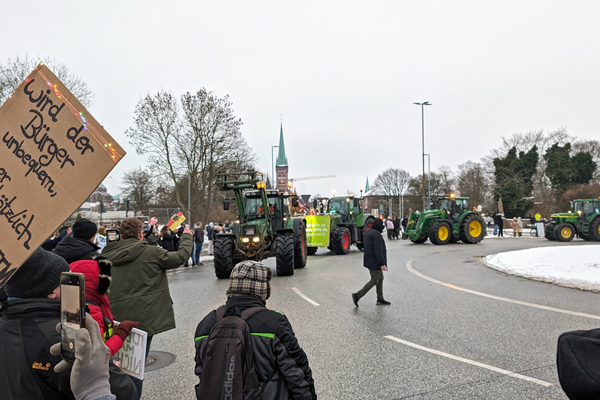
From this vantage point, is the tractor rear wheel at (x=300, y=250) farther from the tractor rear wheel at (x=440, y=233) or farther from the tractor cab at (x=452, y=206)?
the tractor cab at (x=452, y=206)

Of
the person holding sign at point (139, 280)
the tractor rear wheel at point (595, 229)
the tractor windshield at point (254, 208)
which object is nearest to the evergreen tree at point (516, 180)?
the tractor rear wheel at point (595, 229)

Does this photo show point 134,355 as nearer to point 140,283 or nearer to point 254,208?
point 140,283

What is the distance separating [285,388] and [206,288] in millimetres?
9687

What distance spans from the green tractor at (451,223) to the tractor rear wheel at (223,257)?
15.6 meters

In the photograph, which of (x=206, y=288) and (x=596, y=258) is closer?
(x=206, y=288)

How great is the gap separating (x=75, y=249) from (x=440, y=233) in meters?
24.3

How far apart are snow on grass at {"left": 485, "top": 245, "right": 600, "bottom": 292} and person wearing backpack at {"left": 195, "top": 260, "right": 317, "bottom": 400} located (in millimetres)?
10024

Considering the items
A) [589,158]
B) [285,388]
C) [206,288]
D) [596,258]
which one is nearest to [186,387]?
[285,388]

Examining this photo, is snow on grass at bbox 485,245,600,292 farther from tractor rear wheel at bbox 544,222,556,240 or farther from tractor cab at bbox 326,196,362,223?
tractor rear wheel at bbox 544,222,556,240

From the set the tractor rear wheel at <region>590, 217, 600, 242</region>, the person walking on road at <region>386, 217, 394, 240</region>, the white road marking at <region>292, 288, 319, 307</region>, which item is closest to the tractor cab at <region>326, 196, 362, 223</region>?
the person walking on road at <region>386, 217, 394, 240</region>

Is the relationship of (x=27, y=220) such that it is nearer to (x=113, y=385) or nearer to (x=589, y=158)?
(x=113, y=385)

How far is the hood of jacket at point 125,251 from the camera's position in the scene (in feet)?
14.0

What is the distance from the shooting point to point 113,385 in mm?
2107

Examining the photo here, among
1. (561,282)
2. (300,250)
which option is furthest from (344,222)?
(561,282)
